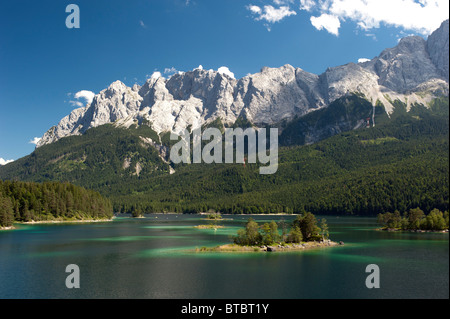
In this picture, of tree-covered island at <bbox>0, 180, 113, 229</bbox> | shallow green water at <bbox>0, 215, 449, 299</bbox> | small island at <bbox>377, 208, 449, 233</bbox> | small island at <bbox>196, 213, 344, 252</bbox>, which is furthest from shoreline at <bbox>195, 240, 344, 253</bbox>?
tree-covered island at <bbox>0, 180, 113, 229</bbox>

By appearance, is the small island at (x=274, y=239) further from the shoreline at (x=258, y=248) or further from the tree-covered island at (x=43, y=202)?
the tree-covered island at (x=43, y=202)

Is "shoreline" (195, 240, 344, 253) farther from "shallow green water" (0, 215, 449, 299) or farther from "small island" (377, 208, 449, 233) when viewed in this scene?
"small island" (377, 208, 449, 233)

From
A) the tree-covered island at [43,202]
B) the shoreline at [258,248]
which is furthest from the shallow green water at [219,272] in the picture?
the tree-covered island at [43,202]

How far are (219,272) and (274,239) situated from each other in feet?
123

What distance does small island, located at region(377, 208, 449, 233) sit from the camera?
135 m

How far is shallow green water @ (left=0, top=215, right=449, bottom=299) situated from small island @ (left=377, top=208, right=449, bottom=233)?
45033mm

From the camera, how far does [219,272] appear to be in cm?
6450

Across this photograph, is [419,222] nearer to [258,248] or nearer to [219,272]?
[258,248]

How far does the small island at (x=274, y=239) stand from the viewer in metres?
93.2

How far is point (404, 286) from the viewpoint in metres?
55.0
